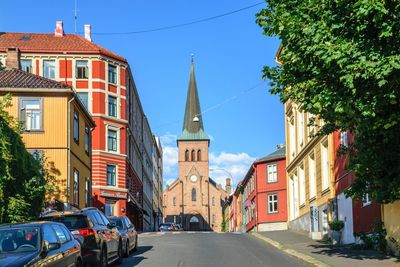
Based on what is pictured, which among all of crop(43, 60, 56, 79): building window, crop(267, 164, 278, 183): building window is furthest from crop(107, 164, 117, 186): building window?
crop(267, 164, 278, 183): building window

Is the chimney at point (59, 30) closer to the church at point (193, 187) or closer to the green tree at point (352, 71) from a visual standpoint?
the green tree at point (352, 71)

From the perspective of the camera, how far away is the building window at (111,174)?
177ft

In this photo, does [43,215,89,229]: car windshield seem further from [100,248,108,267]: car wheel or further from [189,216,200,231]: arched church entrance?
[189,216,200,231]: arched church entrance

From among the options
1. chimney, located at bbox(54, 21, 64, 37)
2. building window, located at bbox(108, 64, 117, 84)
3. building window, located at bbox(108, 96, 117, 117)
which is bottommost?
building window, located at bbox(108, 96, 117, 117)

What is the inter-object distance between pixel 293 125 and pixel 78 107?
13.3m

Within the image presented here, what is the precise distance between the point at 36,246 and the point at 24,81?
910 inches

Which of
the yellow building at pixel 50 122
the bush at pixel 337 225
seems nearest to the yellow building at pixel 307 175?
the bush at pixel 337 225

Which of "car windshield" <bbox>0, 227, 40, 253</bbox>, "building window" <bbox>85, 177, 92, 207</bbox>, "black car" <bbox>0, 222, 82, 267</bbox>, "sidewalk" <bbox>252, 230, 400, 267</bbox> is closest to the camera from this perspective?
"black car" <bbox>0, 222, 82, 267</bbox>

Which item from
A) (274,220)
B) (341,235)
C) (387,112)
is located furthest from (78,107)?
(274,220)

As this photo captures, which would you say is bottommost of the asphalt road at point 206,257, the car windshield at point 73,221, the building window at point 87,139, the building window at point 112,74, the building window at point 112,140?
the asphalt road at point 206,257

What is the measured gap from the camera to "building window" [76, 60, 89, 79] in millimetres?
53669

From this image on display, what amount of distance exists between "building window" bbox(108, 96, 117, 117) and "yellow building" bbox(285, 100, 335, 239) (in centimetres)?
1930

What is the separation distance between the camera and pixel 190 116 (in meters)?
118

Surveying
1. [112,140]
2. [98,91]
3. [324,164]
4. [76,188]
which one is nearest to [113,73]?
[98,91]
